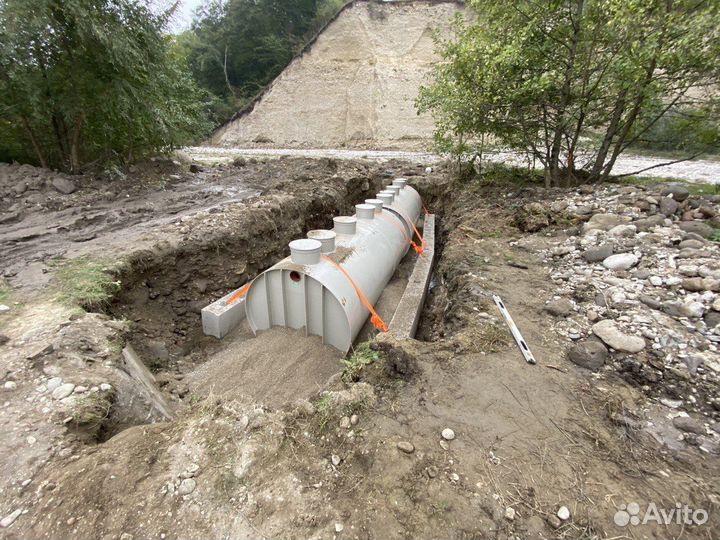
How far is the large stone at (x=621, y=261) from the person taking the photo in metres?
4.38

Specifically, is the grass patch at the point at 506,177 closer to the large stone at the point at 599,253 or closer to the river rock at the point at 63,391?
the large stone at the point at 599,253

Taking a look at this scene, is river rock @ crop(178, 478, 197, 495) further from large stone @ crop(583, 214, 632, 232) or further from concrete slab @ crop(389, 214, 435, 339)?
large stone @ crop(583, 214, 632, 232)

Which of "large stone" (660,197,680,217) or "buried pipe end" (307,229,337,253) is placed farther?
"large stone" (660,197,680,217)

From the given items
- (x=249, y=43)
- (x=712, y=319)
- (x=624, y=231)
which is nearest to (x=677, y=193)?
(x=624, y=231)

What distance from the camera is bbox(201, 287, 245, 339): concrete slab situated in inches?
217

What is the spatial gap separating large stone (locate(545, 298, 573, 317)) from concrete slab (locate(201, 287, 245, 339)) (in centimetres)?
485

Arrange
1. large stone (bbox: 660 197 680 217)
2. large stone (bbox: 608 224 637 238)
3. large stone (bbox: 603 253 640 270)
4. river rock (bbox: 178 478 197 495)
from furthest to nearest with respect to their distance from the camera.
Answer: large stone (bbox: 660 197 680 217) → large stone (bbox: 608 224 637 238) → large stone (bbox: 603 253 640 270) → river rock (bbox: 178 478 197 495)

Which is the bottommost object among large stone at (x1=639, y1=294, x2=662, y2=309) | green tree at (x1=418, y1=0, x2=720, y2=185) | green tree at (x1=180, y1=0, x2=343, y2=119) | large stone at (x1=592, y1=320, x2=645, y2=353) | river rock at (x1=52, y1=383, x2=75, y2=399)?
river rock at (x1=52, y1=383, x2=75, y2=399)

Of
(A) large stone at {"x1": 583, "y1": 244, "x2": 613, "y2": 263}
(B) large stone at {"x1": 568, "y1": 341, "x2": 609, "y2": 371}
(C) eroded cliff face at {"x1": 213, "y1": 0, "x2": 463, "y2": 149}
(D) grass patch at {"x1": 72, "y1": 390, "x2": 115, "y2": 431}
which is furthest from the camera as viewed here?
(C) eroded cliff face at {"x1": 213, "y1": 0, "x2": 463, "y2": 149}

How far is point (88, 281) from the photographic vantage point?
457cm

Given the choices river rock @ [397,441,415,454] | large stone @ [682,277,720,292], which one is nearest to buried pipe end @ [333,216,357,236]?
river rock @ [397,441,415,454]

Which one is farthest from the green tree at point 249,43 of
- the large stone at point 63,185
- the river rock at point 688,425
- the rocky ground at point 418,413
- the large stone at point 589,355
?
the river rock at point 688,425

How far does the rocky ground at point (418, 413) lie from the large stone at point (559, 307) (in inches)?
1.0

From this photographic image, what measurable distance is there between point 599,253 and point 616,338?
1993 millimetres
